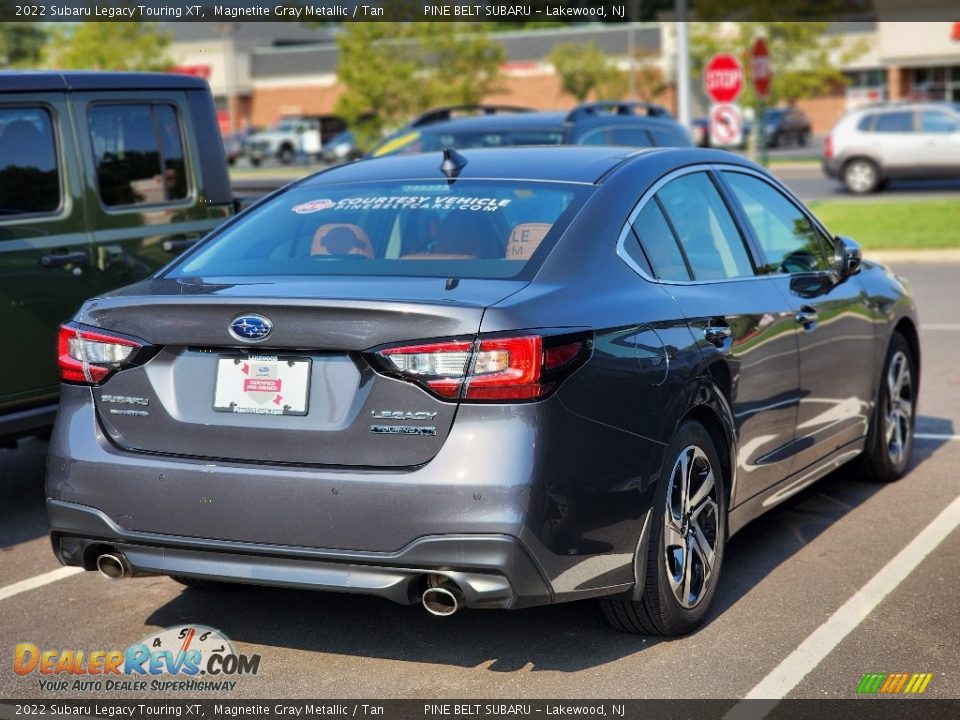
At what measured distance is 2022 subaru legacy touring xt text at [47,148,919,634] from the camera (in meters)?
4.00

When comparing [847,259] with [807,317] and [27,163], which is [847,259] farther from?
[27,163]

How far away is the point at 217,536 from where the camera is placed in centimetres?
420

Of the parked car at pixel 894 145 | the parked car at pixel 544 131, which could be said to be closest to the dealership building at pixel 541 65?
the parked car at pixel 894 145

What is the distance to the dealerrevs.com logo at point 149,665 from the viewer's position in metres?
4.43

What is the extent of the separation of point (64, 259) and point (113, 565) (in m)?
2.63

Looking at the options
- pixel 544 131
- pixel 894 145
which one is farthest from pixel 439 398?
pixel 894 145

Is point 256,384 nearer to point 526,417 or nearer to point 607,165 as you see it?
point 526,417

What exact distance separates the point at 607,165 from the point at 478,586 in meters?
1.84

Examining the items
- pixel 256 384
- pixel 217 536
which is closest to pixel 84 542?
pixel 217 536

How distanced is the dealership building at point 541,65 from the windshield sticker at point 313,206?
51.6 m

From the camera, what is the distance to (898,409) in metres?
7.12

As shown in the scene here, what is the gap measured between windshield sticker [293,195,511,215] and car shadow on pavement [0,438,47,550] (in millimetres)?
2251

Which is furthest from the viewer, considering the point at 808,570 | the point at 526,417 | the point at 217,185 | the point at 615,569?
the point at 217,185

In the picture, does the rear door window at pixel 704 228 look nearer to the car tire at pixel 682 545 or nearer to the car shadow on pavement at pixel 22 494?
the car tire at pixel 682 545
